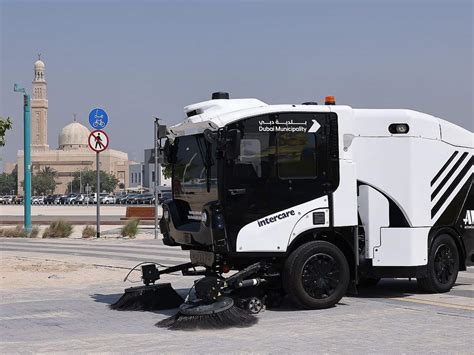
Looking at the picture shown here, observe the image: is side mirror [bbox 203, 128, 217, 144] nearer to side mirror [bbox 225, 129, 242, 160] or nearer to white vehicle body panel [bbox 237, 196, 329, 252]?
side mirror [bbox 225, 129, 242, 160]

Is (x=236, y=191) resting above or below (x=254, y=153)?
below

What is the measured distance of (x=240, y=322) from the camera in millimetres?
9266

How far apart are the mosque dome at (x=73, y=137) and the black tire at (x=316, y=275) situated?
164236 millimetres

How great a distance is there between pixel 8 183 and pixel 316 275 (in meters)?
167

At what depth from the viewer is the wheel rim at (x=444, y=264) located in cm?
1172

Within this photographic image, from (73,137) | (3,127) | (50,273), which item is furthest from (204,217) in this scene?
(73,137)

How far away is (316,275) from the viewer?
1033 cm

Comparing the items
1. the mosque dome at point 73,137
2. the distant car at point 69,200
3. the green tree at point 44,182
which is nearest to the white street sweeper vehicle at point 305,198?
the distant car at point 69,200

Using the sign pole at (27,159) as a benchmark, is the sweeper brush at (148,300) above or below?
below

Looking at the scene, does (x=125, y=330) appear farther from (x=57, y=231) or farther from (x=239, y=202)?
(x=57, y=231)

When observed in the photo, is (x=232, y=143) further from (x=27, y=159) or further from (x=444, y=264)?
(x=27, y=159)

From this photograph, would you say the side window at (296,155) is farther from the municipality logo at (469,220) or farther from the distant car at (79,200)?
the distant car at (79,200)

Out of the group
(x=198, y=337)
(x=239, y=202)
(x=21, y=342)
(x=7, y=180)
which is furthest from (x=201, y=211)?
(x=7, y=180)

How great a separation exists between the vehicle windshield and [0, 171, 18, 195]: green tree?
535 ft
